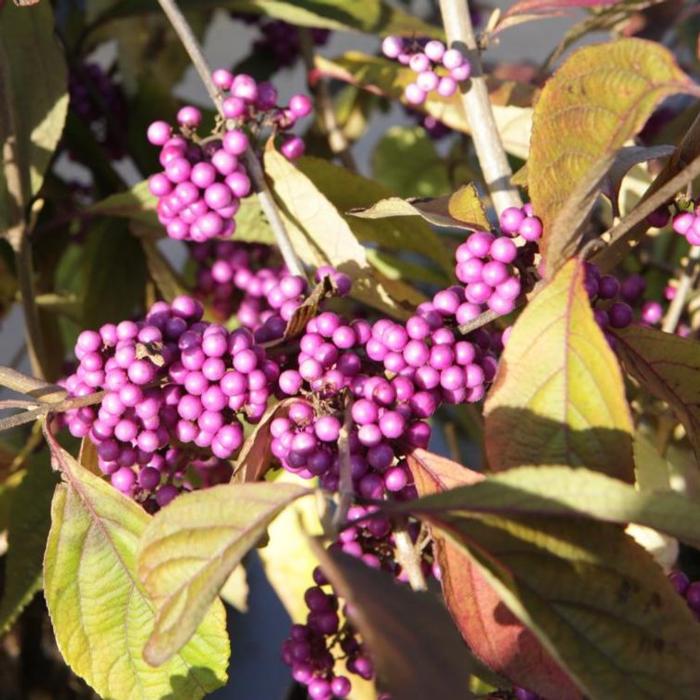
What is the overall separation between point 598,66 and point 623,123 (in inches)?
1.1

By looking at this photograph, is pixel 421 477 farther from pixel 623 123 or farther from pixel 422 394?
pixel 623 123

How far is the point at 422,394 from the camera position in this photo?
0.47 metres

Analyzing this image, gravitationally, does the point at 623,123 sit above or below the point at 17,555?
above

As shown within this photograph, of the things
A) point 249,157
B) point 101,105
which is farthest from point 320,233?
point 101,105

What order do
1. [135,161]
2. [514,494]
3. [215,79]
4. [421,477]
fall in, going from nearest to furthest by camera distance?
[514,494] → [421,477] → [215,79] → [135,161]

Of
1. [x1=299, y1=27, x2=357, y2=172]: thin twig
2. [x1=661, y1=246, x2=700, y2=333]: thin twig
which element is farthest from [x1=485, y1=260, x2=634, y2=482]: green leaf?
[x1=299, y1=27, x2=357, y2=172]: thin twig

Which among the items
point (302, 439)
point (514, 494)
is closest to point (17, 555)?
point (302, 439)

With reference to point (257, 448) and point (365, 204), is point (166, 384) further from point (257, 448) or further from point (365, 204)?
point (365, 204)

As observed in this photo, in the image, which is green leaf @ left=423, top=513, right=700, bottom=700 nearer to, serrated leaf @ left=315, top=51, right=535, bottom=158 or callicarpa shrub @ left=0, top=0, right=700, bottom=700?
callicarpa shrub @ left=0, top=0, right=700, bottom=700

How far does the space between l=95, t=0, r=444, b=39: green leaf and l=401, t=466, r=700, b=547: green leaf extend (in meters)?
0.51

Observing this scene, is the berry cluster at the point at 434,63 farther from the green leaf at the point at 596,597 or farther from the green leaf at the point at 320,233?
the green leaf at the point at 596,597

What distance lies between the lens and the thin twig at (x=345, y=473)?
1.26 ft

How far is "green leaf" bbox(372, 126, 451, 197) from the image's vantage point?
1.16 metres

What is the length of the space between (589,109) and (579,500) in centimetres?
17
